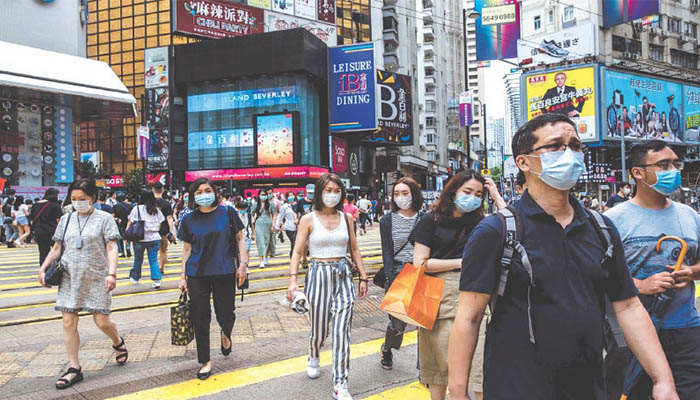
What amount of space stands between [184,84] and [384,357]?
47.0m

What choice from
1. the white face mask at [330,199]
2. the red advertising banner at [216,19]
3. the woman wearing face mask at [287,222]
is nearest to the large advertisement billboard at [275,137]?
the red advertising banner at [216,19]

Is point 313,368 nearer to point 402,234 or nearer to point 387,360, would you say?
point 387,360

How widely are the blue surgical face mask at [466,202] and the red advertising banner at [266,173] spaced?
38488 mm

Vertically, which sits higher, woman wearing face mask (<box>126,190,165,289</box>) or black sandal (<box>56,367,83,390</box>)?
woman wearing face mask (<box>126,190,165,289</box>)

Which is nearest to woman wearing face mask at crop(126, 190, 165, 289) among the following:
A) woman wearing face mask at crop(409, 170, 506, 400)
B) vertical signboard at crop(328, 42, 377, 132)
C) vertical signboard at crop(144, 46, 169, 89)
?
woman wearing face mask at crop(409, 170, 506, 400)

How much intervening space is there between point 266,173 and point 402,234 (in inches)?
1537

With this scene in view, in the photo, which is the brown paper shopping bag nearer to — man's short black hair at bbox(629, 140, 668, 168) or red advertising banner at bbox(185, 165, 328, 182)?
man's short black hair at bbox(629, 140, 668, 168)

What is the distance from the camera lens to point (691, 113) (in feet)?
171

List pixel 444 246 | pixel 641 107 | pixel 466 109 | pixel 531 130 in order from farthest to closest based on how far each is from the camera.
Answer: pixel 641 107, pixel 466 109, pixel 444 246, pixel 531 130

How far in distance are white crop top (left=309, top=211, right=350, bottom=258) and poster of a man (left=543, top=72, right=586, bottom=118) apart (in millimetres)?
46150

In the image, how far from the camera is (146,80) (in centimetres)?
4981

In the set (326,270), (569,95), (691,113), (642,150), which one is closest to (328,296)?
(326,270)

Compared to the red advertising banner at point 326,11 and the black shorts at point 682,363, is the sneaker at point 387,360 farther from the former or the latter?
the red advertising banner at point 326,11

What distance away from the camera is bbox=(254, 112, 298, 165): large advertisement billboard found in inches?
1718
